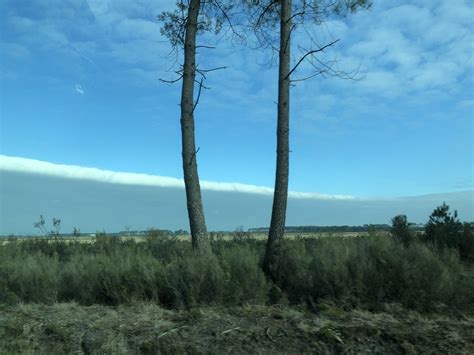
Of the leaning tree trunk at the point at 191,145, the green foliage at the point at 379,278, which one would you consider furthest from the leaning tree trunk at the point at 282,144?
the leaning tree trunk at the point at 191,145

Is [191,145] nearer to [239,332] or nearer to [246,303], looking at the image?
[246,303]

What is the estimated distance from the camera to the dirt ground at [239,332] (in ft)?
23.3

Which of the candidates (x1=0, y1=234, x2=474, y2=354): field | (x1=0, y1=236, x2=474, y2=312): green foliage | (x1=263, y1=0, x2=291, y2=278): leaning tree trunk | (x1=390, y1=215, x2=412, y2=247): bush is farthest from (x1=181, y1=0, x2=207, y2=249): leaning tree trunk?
(x1=390, y1=215, x2=412, y2=247): bush

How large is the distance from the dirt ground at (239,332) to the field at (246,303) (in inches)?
0.7

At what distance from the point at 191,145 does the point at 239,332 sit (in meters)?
5.97

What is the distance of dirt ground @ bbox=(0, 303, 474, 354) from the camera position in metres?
7.11

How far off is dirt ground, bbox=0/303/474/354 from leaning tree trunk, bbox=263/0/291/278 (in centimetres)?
294

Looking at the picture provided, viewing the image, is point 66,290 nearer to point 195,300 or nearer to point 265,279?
point 195,300

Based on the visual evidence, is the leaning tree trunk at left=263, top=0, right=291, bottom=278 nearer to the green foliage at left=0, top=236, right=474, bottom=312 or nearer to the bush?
the green foliage at left=0, top=236, right=474, bottom=312

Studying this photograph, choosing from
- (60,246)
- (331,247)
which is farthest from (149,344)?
(60,246)

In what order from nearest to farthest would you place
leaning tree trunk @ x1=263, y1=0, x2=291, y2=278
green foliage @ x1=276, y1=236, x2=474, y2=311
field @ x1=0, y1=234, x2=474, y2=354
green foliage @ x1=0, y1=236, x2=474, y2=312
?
field @ x1=0, y1=234, x2=474, y2=354, green foliage @ x1=276, y1=236, x2=474, y2=311, green foliage @ x1=0, y1=236, x2=474, y2=312, leaning tree trunk @ x1=263, y1=0, x2=291, y2=278

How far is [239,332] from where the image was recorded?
7.72 metres

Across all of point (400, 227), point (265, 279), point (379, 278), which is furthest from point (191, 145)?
point (400, 227)

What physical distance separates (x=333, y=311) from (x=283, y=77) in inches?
244
